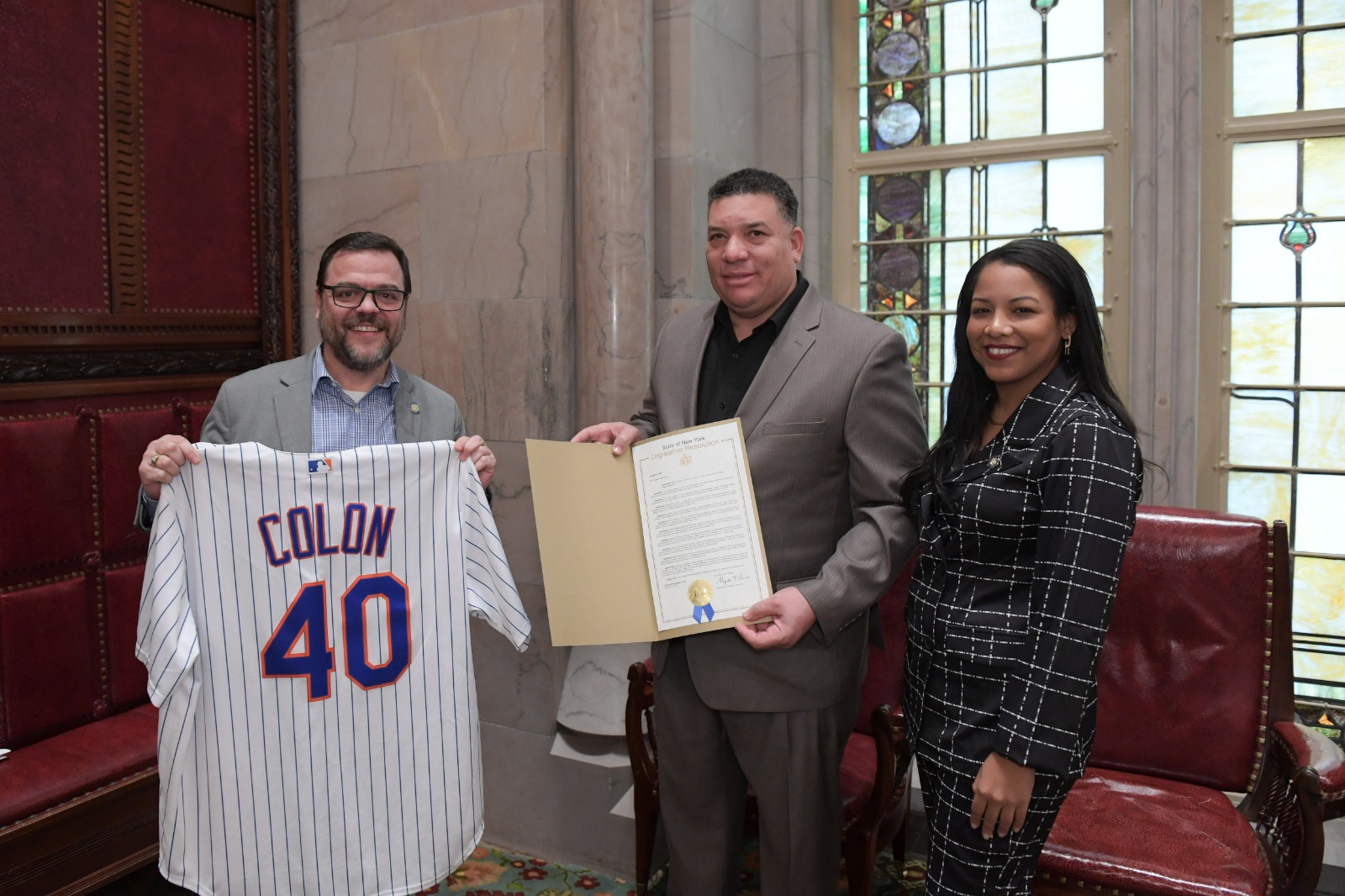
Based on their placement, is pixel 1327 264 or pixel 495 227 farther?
pixel 495 227

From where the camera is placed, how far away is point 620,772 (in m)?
3.15

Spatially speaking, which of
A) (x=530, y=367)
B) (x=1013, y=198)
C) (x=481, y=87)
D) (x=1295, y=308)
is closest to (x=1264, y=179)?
(x=1295, y=308)

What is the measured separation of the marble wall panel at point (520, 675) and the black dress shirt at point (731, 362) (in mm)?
1397

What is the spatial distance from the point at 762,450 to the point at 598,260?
4.62 feet

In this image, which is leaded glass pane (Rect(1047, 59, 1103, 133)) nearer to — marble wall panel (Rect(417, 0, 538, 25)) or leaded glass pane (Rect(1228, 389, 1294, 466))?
leaded glass pane (Rect(1228, 389, 1294, 466))

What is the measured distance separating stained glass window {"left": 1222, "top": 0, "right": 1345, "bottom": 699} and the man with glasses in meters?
2.53

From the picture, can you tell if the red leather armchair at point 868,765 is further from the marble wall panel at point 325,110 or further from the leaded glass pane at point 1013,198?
the marble wall panel at point 325,110

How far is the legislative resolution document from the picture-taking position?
1985 mm

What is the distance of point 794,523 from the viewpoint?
6.70 ft

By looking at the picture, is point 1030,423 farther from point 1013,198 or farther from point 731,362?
point 1013,198

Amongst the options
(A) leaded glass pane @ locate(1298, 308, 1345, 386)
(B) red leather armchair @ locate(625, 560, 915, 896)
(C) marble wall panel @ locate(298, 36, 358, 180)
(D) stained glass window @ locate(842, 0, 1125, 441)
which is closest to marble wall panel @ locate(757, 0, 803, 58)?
(D) stained glass window @ locate(842, 0, 1125, 441)

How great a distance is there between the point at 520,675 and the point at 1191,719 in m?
→ 2.05

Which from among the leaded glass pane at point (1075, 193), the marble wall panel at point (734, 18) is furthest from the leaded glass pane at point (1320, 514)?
the marble wall panel at point (734, 18)

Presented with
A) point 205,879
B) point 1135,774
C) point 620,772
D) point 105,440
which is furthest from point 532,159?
point 1135,774
